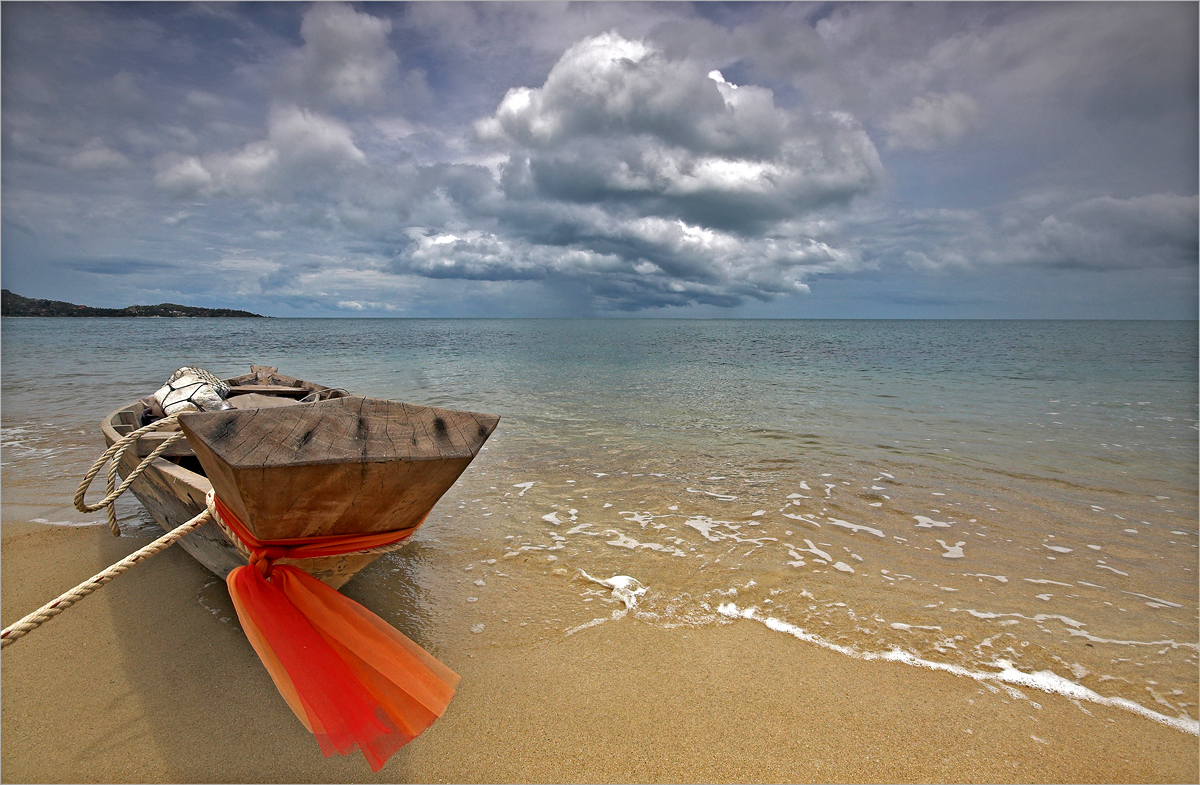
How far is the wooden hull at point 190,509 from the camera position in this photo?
265 centimetres

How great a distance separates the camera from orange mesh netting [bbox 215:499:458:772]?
215 centimetres

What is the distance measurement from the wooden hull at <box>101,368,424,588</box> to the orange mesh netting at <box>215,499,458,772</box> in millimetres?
117

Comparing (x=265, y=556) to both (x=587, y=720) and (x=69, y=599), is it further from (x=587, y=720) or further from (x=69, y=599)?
(x=587, y=720)

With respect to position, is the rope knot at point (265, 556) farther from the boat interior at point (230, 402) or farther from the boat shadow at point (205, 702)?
the boat shadow at point (205, 702)

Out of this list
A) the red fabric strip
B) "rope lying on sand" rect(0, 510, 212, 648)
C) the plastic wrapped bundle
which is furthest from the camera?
the plastic wrapped bundle

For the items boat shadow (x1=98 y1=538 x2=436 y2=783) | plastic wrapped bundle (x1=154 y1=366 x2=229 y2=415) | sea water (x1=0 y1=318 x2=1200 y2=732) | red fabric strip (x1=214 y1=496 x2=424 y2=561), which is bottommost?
boat shadow (x1=98 y1=538 x2=436 y2=783)

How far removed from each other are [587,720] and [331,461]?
1.79 metres

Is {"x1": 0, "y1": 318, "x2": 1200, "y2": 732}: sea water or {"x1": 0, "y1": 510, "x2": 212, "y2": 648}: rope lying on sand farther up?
{"x1": 0, "y1": 510, "x2": 212, "y2": 648}: rope lying on sand

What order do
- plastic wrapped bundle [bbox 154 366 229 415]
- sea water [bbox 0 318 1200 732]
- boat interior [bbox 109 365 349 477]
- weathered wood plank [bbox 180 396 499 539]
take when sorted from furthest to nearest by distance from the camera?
plastic wrapped bundle [bbox 154 366 229 415], boat interior [bbox 109 365 349 477], sea water [bbox 0 318 1200 732], weathered wood plank [bbox 180 396 499 539]

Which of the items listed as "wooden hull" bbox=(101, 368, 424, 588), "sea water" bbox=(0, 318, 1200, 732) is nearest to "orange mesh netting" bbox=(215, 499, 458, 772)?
"wooden hull" bbox=(101, 368, 424, 588)

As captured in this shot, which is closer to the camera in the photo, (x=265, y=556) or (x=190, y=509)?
(x=265, y=556)

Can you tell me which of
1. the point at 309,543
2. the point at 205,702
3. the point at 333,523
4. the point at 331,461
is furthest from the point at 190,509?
the point at 331,461

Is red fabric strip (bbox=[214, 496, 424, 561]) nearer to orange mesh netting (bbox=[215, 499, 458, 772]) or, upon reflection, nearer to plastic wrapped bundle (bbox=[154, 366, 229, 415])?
orange mesh netting (bbox=[215, 499, 458, 772])

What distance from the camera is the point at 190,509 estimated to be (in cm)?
324
